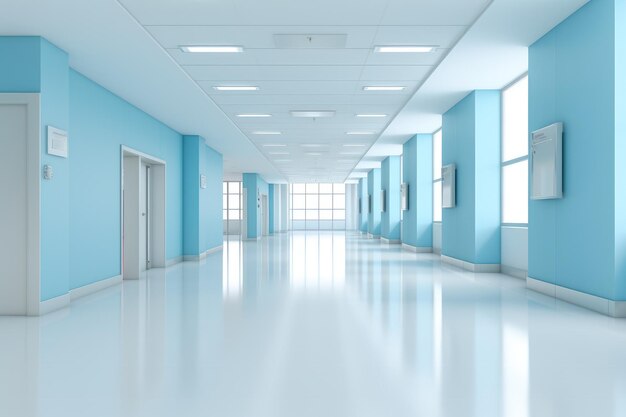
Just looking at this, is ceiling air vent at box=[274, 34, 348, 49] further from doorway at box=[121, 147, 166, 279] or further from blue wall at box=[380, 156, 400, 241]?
blue wall at box=[380, 156, 400, 241]

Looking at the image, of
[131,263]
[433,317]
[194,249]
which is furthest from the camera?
[194,249]

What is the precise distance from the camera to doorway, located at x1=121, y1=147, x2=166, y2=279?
45.5 ft

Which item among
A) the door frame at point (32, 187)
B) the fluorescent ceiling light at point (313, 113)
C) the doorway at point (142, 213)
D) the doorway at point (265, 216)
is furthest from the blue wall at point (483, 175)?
the doorway at point (265, 216)

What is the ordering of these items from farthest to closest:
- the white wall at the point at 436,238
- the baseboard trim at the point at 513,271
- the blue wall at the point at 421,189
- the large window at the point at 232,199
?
1. the large window at the point at 232,199
2. the blue wall at the point at 421,189
3. the white wall at the point at 436,238
4. the baseboard trim at the point at 513,271

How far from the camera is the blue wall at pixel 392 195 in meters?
28.2

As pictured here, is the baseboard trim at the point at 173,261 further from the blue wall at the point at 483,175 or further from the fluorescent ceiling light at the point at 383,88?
the blue wall at the point at 483,175

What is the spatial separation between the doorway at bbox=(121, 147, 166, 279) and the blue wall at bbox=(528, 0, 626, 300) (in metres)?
9.30

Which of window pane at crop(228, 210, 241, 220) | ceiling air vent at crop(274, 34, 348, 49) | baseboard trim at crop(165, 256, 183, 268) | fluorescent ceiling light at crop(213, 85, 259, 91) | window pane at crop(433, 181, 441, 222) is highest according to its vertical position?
ceiling air vent at crop(274, 34, 348, 49)

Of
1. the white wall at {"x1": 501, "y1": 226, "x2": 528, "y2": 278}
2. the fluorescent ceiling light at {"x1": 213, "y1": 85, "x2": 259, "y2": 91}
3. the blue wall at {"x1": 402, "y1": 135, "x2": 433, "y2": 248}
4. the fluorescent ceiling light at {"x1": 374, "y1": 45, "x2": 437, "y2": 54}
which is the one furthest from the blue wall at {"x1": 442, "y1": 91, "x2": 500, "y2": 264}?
the blue wall at {"x1": 402, "y1": 135, "x2": 433, "y2": 248}

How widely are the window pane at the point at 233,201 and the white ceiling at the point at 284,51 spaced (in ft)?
98.0

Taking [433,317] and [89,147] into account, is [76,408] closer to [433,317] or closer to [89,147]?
[433,317]

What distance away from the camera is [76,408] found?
13.8 feet

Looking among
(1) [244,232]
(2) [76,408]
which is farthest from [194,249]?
(1) [244,232]

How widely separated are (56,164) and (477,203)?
9.98 metres
